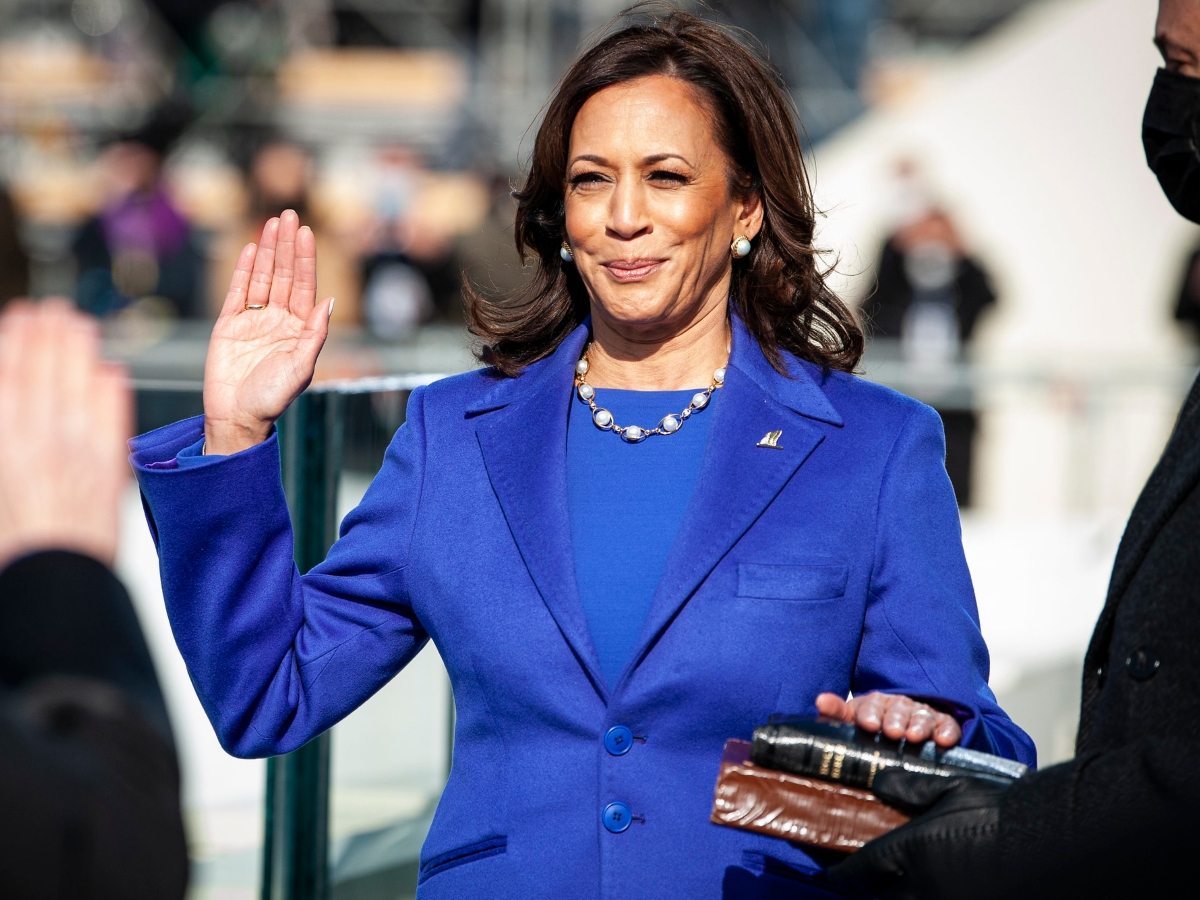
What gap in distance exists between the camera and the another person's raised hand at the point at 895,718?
2.29 m

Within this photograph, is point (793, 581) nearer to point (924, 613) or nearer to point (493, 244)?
point (924, 613)

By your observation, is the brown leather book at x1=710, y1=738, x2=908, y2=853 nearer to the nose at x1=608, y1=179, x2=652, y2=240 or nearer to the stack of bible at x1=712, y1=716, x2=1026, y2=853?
the stack of bible at x1=712, y1=716, x2=1026, y2=853

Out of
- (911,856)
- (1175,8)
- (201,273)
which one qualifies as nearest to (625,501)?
(911,856)

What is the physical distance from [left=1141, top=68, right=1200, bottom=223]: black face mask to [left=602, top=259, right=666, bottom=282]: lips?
82 centimetres

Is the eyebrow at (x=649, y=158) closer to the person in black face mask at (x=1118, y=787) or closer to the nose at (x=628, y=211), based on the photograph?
the nose at (x=628, y=211)

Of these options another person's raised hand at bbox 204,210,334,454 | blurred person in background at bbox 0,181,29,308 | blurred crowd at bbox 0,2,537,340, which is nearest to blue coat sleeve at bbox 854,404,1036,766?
another person's raised hand at bbox 204,210,334,454

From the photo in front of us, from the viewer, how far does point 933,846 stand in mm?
2047

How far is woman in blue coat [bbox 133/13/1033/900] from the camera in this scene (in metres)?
2.57

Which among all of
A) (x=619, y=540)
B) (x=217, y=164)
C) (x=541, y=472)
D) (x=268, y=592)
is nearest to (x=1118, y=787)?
(x=619, y=540)

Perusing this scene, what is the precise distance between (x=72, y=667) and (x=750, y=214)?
5.96 feet

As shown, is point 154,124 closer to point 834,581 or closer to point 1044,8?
point 1044,8

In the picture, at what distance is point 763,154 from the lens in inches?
116

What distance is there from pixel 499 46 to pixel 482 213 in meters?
6.93

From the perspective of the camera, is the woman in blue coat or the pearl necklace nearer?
the woman in blue coat
